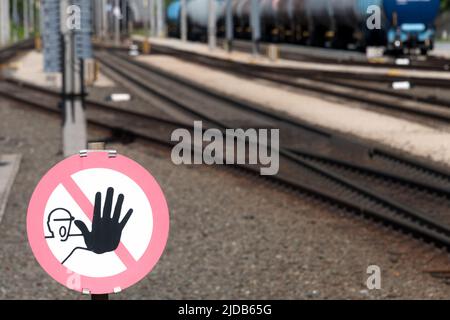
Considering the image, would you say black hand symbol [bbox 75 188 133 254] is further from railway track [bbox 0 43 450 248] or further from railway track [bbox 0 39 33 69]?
railway track [bbox 0 39 33 69]

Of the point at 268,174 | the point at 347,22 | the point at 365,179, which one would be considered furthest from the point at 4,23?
the point at 365,179

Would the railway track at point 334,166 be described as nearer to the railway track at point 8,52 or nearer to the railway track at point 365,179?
the railway track at point 365,179

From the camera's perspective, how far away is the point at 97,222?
3.26 meters

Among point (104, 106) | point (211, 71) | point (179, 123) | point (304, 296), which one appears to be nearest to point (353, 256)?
point (304, 296)

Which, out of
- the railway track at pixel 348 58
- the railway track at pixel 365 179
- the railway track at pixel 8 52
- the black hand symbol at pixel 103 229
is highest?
the black hand symbol at pixel 103 229

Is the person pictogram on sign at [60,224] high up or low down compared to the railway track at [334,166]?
up

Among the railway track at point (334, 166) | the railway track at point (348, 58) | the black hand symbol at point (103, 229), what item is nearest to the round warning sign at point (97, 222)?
the black hand symbol at point (103, 229)

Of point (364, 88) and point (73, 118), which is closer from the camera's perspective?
point (73, 118)

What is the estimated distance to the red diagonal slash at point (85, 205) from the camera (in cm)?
325

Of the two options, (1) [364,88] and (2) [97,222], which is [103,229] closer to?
(2) [97,222]

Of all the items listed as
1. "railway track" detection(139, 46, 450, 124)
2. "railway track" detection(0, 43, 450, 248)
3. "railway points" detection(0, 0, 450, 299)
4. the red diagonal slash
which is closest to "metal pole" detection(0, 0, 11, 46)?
"railway track" detection(139, 46, 450, 124)

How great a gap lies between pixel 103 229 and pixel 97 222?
0.11 feet

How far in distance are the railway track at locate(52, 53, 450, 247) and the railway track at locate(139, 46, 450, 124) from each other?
310cm
